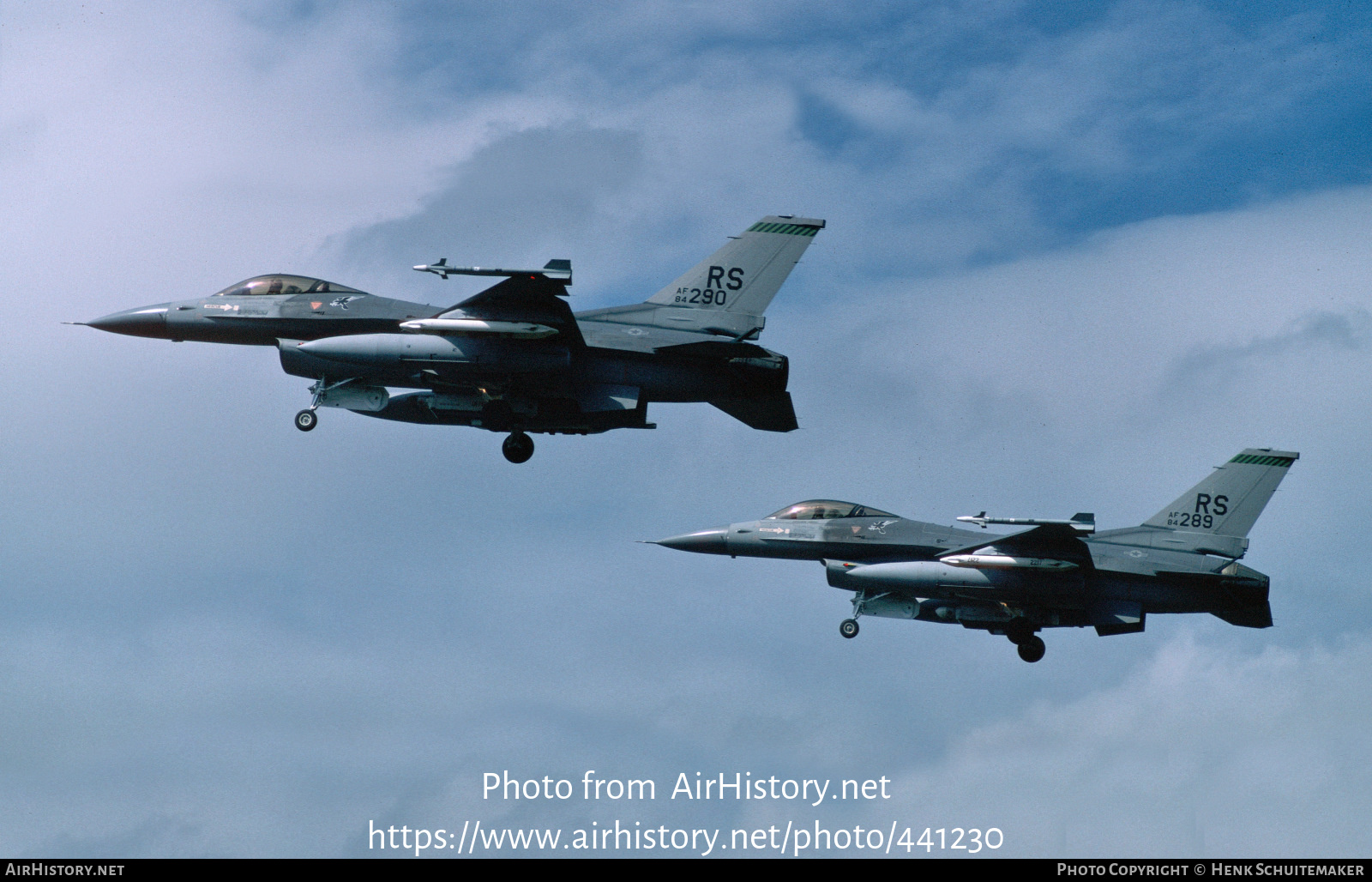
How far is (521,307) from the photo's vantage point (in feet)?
135

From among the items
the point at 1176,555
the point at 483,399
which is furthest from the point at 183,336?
the point at 1176,555

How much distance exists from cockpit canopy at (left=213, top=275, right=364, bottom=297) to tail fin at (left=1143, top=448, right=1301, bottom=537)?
26.2m

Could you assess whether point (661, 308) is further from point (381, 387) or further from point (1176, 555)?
point (1176, 555)

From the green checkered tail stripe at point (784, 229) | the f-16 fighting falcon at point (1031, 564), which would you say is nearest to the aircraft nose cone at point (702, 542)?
the f-16 fighting falcon at point (1031, 564)

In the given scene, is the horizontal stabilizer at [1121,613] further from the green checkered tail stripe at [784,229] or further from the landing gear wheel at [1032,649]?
the green checkered tail stripe at [784,229]

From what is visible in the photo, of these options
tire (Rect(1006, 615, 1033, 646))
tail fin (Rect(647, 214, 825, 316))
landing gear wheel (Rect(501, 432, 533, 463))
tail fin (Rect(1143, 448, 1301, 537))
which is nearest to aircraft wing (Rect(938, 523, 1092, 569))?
tire (Rect(1006, 615, 1033, 646))

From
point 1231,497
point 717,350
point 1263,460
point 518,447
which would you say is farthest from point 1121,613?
point 518,447

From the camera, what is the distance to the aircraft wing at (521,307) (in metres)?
40.7

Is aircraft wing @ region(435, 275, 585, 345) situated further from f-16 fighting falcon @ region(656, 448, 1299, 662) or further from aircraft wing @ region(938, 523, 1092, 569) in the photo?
aircraft wing @ region(938, 523, 1092, 569)

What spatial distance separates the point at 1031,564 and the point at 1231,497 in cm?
839

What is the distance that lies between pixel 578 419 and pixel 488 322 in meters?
4.04

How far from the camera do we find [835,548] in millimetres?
52562

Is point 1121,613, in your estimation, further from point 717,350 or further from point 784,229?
point 717,350

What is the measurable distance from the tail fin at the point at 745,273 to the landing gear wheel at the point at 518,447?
4.90 m
